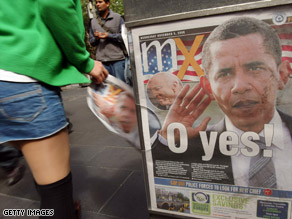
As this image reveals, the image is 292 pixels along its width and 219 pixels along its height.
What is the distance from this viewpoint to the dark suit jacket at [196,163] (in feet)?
4.29

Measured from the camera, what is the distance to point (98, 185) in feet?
8.70

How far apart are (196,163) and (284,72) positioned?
588mm

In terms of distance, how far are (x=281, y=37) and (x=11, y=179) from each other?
9.15ft

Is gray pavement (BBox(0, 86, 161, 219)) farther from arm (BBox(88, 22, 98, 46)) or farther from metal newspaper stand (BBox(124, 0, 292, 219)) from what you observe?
arm (BBox(88, 22, 98, 46))

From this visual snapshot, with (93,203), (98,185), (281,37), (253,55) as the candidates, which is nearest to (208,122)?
(253,55)

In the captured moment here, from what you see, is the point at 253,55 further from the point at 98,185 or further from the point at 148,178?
the point at 98,185

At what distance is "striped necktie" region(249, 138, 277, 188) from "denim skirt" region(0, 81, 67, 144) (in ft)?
3.33

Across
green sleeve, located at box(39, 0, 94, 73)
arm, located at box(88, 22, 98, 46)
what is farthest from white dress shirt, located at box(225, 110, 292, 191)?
arm, located at box(88, 22, 98, 46)

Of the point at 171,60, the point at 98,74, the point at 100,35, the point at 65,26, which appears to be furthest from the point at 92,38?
the point at 171,60

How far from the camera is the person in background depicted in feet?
14.3

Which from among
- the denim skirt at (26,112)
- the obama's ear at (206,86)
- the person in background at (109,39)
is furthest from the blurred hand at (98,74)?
the person in background at (109,39)

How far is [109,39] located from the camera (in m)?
4.41

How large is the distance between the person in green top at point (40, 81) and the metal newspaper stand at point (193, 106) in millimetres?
390

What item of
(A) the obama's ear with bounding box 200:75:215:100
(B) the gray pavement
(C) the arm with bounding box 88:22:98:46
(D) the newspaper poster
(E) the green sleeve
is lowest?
(B) the gray pavement
